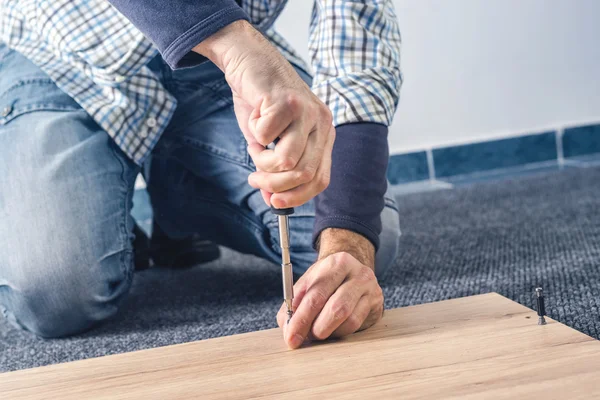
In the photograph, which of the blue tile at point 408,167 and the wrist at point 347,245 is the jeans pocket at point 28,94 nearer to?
the wrist at point 347,245

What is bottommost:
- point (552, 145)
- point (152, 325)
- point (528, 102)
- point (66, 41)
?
point (552, 145)

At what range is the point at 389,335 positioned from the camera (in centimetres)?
71

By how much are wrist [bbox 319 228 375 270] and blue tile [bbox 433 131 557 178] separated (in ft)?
4.81

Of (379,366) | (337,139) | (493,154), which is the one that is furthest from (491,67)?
(379,366)

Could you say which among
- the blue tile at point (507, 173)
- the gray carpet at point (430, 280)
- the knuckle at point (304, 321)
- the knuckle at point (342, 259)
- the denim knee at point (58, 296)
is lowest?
the blue tile at point (507, 173)

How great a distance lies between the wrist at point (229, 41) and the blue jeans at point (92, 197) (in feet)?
1.41

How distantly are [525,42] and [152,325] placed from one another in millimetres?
1651

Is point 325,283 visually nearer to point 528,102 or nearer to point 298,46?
point 298,46

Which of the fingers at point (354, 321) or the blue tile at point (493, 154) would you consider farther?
the blue tile at point (493, 154)

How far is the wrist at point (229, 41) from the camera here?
0.70 m

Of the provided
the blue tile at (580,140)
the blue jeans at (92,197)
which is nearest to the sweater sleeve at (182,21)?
the blue jeans at (92,197)

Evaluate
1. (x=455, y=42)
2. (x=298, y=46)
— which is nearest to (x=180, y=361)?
(x=298, y=46)

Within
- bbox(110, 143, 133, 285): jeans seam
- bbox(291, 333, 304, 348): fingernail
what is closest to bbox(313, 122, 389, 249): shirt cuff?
bbox(291, 333, 304, 348): fingernail

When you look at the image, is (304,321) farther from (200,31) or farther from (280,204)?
(200,31)
